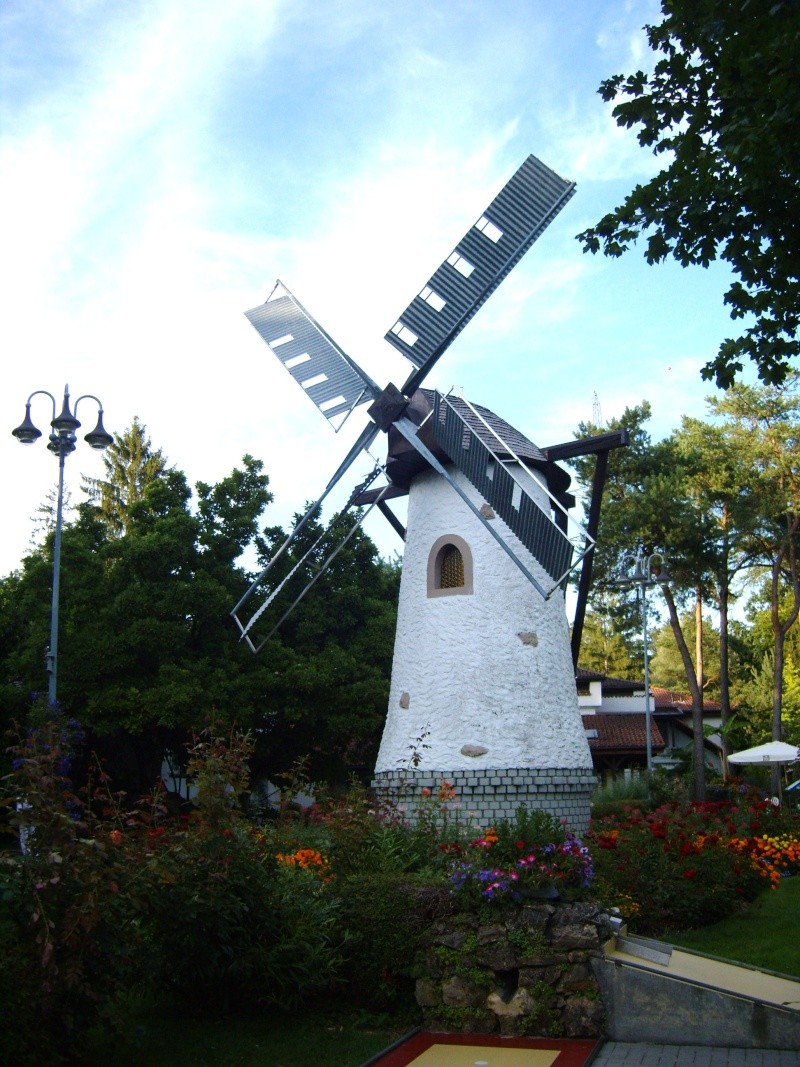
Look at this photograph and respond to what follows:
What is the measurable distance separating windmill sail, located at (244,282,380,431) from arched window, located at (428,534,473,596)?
282 cm

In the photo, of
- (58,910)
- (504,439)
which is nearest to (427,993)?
(58,910)

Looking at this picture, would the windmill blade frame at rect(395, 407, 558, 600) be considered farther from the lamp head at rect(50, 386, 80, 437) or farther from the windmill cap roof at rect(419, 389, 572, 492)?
the lamp head at rect(50, 386, 80, 437)

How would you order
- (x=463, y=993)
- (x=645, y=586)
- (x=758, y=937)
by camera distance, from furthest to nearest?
(x=645, y=586) → (x=758, y=937) → (x=463, y=993)

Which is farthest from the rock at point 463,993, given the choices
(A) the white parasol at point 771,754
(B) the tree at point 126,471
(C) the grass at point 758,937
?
(B) the tree at point 126,471

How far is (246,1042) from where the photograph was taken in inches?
302

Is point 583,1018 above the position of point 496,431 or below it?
below

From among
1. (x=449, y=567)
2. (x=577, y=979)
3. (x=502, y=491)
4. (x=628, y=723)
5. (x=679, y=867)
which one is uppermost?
(x=502, y=491)

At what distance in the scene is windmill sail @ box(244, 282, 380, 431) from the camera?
17281 mm

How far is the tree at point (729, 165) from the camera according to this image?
7.56m

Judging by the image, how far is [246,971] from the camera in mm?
7895

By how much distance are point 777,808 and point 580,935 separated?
9.72 m

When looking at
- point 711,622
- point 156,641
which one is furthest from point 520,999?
point 711,622

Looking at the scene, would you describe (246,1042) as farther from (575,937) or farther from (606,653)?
(606,653)

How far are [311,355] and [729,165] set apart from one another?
10561mm
